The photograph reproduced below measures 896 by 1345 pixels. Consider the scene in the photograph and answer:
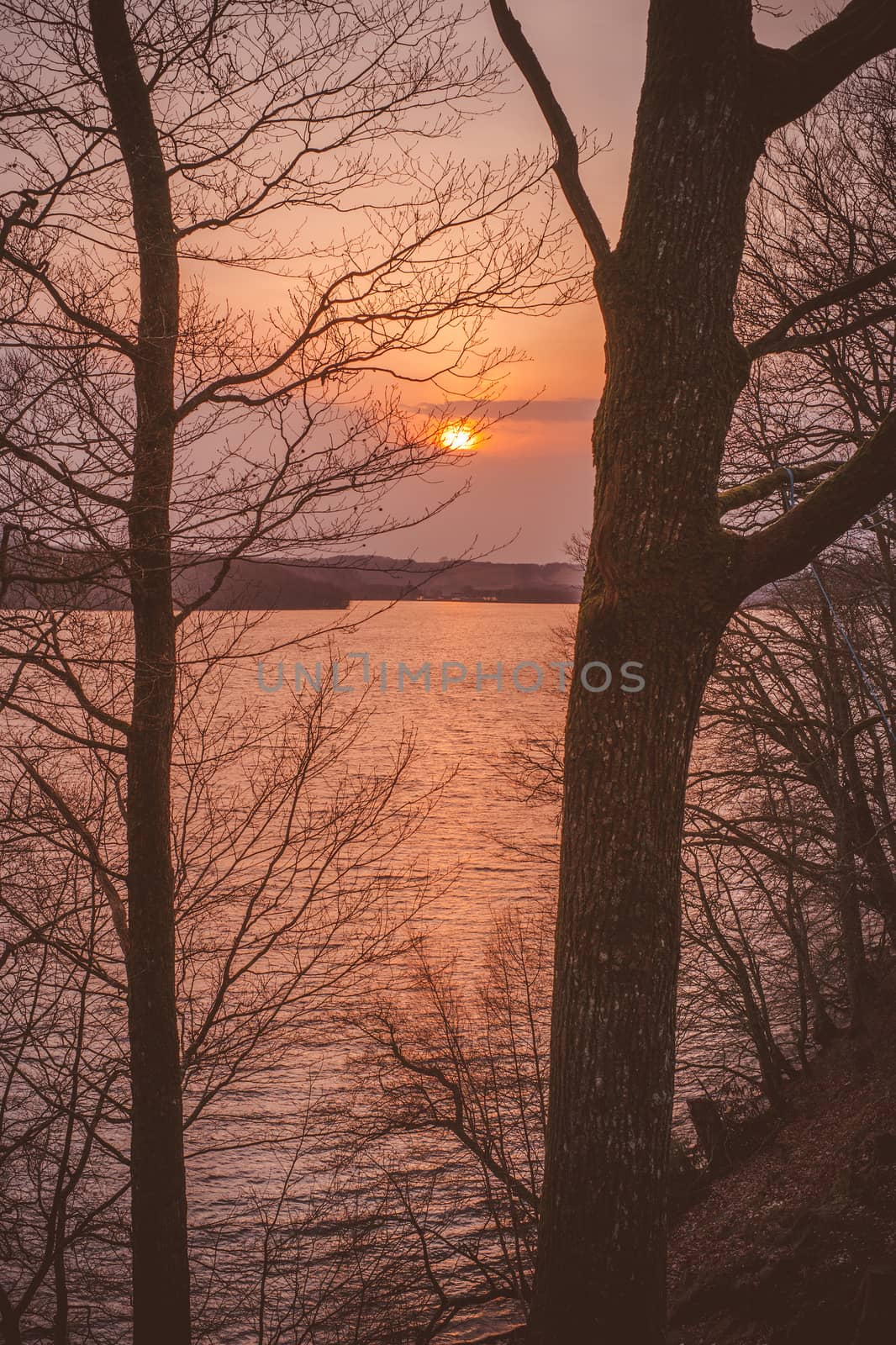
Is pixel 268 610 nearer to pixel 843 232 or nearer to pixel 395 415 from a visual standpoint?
pixel 395 415

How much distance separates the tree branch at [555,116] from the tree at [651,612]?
1.14 feet

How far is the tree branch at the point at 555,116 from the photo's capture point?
422 centimetres

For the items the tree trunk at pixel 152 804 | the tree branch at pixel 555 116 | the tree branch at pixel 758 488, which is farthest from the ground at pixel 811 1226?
the tree branch at pixel 555 116

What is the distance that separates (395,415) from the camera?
649 cm

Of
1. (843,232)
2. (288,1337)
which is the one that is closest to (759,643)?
(843,232)

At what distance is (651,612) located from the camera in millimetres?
3746

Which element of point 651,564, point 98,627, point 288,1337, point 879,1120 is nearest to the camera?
point 651,564

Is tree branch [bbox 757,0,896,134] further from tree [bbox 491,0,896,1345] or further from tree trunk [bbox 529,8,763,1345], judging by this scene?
tree trunk [bbox 529,8,763,1345]

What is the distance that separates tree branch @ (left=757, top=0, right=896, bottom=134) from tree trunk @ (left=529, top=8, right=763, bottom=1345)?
128 mm

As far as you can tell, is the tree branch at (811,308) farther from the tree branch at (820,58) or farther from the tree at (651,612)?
the tree branch at (820,58)

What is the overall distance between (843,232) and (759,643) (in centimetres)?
503

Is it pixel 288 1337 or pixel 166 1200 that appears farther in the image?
pixel 288 1337

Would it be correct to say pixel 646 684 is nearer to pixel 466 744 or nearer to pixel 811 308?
pixel 811 308

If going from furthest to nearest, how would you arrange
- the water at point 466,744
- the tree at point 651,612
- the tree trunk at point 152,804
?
1. the water at point 466,744
2. the tree trunk at point 152,804
3. the tree at point 651,612
